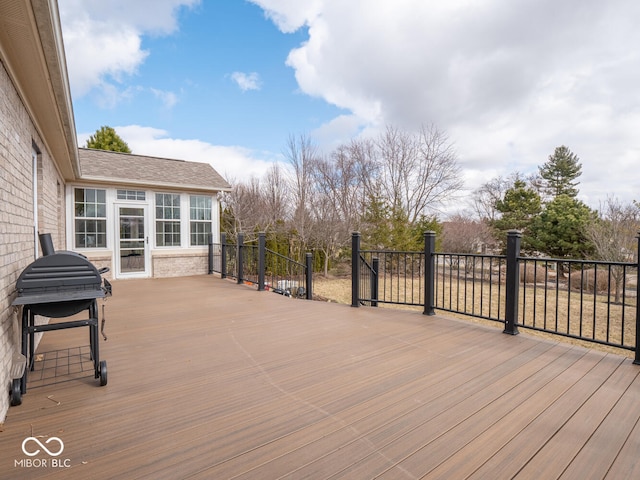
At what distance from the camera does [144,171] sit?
8.40 meters

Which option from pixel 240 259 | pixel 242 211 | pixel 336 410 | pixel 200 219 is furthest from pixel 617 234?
pixel 242 211

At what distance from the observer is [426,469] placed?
1399 millimetres

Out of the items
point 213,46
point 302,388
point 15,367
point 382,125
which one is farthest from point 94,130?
point 302,388

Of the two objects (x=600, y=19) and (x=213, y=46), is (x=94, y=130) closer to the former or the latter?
(x=213, y=46)

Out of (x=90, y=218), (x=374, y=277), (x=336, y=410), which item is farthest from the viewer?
(x=90, y=218)

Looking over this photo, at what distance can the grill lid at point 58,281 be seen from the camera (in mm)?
2100

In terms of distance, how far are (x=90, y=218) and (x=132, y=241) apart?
1040mm

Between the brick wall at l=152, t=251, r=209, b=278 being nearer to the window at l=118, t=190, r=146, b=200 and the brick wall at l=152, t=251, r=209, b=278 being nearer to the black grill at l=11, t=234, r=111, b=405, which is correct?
the window at l=118, t=190, r=146, b=200

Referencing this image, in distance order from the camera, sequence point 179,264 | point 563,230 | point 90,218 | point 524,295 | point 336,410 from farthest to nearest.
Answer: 1. point 563,230
2. point 179,264
3. point 90,218
4. point 524,295
5. point 336,410

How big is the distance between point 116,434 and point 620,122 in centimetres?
1972

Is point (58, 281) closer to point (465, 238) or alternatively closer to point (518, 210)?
point (465, 238)

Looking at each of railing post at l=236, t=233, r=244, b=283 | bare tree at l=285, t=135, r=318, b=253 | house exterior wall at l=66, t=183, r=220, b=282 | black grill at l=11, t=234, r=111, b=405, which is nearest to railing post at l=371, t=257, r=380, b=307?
railing post at l=236, t=233, r=244, b=283

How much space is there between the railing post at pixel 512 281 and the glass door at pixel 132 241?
26.7ft

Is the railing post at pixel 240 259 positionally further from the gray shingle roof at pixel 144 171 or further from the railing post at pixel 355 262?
the railing post at pixel 355 262
